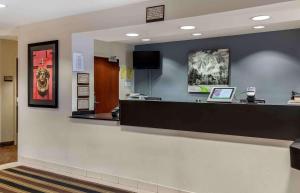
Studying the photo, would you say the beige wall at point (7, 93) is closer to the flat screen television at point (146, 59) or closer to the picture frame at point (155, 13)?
the flat screen television at point (146, 59)

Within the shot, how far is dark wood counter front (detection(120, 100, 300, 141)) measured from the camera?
9.49ft

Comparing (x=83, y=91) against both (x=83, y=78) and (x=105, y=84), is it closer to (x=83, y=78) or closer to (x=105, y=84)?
(x=83, y=78)

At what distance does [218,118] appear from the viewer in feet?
10.7

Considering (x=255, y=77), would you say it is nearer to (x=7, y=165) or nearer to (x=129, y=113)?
(x=129, y=113)

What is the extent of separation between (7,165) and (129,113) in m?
2.59

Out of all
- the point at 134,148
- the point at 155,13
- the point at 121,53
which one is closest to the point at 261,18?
the point at 155,13

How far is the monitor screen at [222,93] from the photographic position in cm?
339

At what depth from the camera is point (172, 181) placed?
3639 mm

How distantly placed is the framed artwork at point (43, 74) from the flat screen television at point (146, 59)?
8.90ft

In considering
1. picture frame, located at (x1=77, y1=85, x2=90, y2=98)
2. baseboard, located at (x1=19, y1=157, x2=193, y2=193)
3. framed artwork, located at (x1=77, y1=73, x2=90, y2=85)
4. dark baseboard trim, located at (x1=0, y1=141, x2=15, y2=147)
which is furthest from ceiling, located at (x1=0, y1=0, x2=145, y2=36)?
dark baseboard trim, located at (x1=0, y1=141, x2=15, y2=147)

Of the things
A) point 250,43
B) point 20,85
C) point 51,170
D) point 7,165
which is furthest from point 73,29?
point 250,43

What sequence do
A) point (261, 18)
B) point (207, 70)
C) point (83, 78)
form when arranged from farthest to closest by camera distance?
point (207, 70) < point (83, 78) < point (261, 18)

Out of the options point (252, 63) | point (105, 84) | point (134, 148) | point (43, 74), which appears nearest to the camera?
point (134, 148)

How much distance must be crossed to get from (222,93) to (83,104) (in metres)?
2.21
